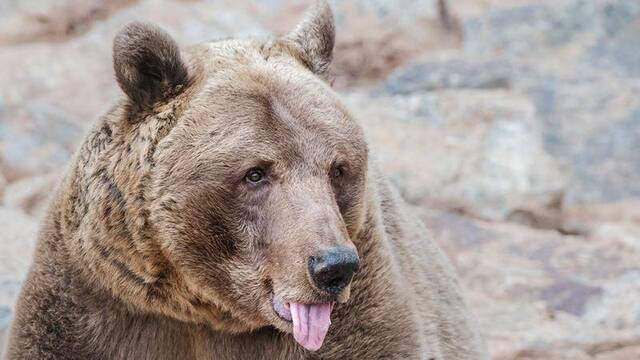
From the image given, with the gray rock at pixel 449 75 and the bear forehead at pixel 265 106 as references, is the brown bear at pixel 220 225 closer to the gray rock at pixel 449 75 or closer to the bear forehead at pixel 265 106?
the bear forehead at pixel 265 106

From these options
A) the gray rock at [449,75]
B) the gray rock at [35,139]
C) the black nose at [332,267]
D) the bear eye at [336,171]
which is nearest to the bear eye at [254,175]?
the bear eye at [336,171]

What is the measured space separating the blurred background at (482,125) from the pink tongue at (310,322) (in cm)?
282

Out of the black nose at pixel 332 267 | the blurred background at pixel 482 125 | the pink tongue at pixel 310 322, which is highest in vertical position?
the black nose at pixel 332 267

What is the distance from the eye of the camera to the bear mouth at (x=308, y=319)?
449 centimetres

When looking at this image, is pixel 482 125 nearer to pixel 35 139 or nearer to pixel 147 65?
pixel 35 139

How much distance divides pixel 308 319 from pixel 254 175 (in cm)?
56

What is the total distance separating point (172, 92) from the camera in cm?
479

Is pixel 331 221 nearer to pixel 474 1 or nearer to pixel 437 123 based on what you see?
pixel 437 123

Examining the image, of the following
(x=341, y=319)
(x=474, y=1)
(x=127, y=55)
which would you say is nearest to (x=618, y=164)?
(x=474, y=1)

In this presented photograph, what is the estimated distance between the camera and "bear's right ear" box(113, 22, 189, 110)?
4.66 m

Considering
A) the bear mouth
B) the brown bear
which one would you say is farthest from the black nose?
the bear mouth

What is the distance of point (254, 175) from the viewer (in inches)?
181

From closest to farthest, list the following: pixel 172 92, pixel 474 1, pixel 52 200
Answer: pixel 172 92 < pixel 52 200 < pixel 474 1

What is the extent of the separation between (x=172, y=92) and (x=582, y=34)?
738cm
